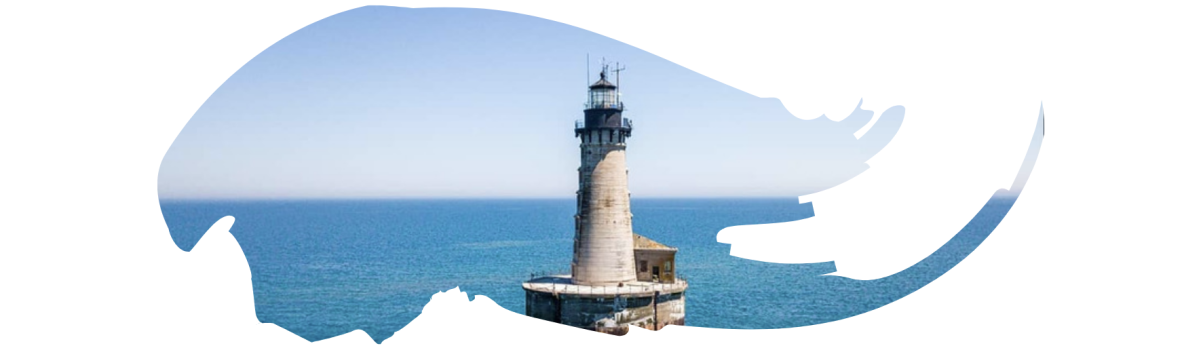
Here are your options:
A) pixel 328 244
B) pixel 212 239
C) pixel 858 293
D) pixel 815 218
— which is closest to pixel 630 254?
pixel 815 218

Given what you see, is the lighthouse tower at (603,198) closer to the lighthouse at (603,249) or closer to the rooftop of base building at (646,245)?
the lighthouse at (603,249)

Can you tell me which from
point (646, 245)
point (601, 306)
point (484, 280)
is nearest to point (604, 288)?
point (601, 306)

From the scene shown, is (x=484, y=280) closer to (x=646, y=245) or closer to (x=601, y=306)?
(x=646, y=245)

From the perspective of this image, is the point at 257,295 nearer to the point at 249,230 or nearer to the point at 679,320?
the point at 679,320

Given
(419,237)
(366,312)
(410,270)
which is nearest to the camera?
(366,312)

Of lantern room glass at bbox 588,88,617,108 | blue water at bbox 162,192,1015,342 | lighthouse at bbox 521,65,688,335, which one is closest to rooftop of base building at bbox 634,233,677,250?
lighthouse at bbox 521,65,688,335

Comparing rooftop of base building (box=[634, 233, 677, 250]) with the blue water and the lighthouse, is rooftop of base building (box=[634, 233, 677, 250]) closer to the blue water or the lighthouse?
the lighthouse

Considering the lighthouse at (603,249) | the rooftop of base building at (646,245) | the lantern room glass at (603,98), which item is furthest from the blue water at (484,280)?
the lantern room glass at (603,98)
